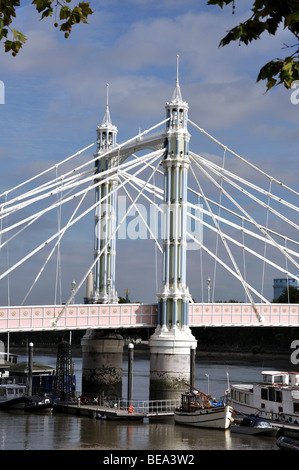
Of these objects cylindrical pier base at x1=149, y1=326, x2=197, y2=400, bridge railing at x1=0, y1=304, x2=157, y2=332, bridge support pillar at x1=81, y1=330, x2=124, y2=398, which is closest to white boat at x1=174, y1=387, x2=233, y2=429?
cylindrical pier base at x1=149, y1=326, x2=197, y2=400

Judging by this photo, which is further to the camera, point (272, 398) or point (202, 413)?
point (272, 398)

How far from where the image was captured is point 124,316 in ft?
170

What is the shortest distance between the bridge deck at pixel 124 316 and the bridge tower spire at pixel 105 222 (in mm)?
8220

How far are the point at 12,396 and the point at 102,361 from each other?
11.7 m

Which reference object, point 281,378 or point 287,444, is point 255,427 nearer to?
point 281,378

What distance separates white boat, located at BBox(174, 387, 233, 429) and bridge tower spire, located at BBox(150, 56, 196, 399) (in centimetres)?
676

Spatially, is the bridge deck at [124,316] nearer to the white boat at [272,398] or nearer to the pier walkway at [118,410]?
the pier walkway at [118,410]

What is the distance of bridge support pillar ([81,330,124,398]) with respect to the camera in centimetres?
5919

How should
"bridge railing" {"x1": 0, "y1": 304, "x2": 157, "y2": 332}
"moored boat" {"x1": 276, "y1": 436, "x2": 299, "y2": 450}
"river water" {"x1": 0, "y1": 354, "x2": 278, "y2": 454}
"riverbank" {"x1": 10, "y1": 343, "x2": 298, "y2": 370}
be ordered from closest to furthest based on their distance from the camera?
"moored boat" {"x1": 276, "y1": 436, "x2": 299, "y2": 450} → "river water" {"x1": 0, "y1": 354, "x2": 278, "y2": 454} → "bridge railing" {"x1": 0, "y1": 304, "x2": 157, "y2": 332} → "riverbank" {"x1": 10, "y1": 343, "x2": 298, "y2": 370}

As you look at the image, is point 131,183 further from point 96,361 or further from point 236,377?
point 236,377

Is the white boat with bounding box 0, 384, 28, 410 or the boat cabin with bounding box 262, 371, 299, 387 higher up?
the boat cabin with bounding box 262, 371, 299, 387

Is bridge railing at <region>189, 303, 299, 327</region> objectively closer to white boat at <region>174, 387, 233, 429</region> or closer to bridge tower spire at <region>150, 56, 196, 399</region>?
bridge tower spire at <region>150, 56, 196, 399</region>

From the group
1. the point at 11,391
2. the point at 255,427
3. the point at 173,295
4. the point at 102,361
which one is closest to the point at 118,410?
the point at 255,427
